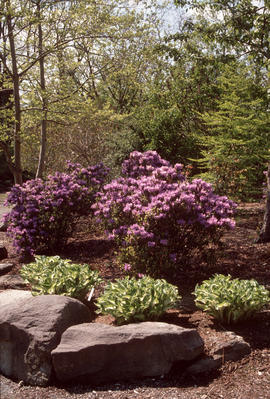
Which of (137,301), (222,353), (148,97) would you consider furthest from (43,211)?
(148,97)

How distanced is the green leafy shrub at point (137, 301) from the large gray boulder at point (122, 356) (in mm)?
409

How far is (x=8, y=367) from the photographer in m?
3.62

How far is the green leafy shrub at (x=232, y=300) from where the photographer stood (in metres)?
3.84

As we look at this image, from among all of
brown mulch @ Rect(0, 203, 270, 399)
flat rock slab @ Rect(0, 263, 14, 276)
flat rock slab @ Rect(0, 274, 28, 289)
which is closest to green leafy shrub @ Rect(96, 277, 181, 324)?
brown mulch @ Rect(0, 203, 270, 399)

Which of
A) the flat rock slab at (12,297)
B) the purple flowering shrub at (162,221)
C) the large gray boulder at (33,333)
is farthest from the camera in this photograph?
the purple flowering shrub at (162,221)

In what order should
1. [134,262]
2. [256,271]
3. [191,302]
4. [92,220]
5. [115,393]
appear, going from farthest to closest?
[92,220] → [256,271] → [134,262] → [191,302] → [115,393]

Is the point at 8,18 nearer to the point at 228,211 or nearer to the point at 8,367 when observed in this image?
the point at 228,211

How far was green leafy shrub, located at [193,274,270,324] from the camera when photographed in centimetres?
384

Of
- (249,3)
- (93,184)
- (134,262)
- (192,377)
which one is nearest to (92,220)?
(93,184)

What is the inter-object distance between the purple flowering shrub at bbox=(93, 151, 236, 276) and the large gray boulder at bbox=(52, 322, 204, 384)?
167 centimetres

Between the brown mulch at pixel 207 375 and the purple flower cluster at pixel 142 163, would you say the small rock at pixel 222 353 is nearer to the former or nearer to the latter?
the brown mulch at pixel 207 375

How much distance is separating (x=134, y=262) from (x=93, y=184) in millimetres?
3077


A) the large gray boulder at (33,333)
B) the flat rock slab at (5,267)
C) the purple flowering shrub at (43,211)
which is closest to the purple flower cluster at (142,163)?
the purple flowering shrub at (43,211)

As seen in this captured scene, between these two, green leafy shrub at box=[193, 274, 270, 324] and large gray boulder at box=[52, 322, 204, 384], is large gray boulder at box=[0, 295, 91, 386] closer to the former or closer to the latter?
large gray boulder at box=[52, 322, 204, 384]
